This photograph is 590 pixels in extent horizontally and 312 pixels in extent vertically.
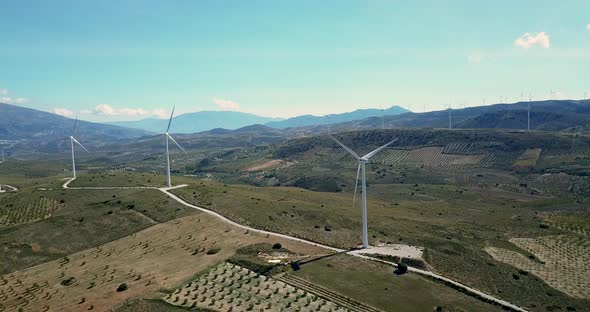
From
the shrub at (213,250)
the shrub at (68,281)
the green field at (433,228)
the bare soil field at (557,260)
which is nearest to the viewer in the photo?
the shrub at (68,281)

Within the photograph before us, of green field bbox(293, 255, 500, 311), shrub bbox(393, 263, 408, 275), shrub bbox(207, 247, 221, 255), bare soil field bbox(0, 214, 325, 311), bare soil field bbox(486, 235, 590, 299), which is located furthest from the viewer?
shrub bbox(207, 247, 221, 255)

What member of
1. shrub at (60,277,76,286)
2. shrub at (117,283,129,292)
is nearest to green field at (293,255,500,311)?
shrub at (117,283,129,292)

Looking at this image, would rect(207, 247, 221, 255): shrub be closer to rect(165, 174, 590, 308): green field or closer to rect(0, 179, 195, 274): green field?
rect(165, 174, 590, 308): green field

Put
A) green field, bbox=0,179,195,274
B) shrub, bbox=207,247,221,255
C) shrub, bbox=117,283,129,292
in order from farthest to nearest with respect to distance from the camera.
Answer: green field, bbox=0,179,195,274, shrub, bbox=207,247,221,255, shrub, bbox=117,283,129,292

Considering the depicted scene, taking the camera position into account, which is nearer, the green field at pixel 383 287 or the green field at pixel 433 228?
the green field at pixel 383 287

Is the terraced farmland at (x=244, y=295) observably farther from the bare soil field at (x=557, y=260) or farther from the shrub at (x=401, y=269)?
the bare soil field at (x=557, y=260)

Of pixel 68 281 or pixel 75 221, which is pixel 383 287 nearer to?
pixel 68 281

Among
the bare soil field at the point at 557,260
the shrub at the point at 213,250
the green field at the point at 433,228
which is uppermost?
the shrub at the point at 213,250

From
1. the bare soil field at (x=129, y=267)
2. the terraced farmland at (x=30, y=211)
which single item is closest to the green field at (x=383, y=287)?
the bare soil field at (x=129, y=267)
